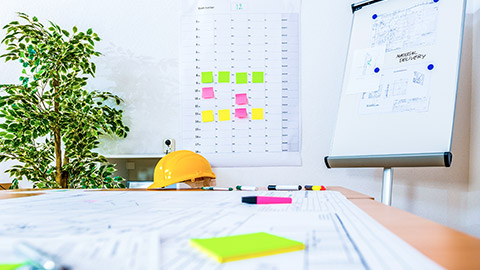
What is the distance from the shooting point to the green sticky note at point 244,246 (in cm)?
33

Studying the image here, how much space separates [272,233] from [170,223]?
15 cm

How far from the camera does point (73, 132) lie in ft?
6.23

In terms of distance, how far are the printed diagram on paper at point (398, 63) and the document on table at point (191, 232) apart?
1074mm

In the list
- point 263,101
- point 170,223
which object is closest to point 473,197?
point 263,101

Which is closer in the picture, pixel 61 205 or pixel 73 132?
pixel 61 205

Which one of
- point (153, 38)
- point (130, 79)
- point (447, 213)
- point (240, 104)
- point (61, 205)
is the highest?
point (153, 38)

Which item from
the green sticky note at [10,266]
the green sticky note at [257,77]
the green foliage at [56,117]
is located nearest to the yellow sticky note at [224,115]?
the green sticky note at [257,77]

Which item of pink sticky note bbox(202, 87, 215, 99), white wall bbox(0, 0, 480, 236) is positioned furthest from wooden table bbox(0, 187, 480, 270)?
pink sticky note bbox(202, 87, 215, 99)

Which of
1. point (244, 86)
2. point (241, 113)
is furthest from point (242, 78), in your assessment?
point (241, 113)

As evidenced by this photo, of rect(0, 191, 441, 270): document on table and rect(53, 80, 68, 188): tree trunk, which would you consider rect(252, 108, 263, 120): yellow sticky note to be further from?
rect(0, 191, 441, 270): document on table

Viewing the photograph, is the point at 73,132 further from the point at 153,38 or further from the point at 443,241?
the point at 443,241

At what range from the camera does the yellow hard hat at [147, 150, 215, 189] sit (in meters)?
1.42

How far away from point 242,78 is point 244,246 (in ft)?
5.95

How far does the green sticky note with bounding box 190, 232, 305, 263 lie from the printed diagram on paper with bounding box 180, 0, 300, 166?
5.57 ft
